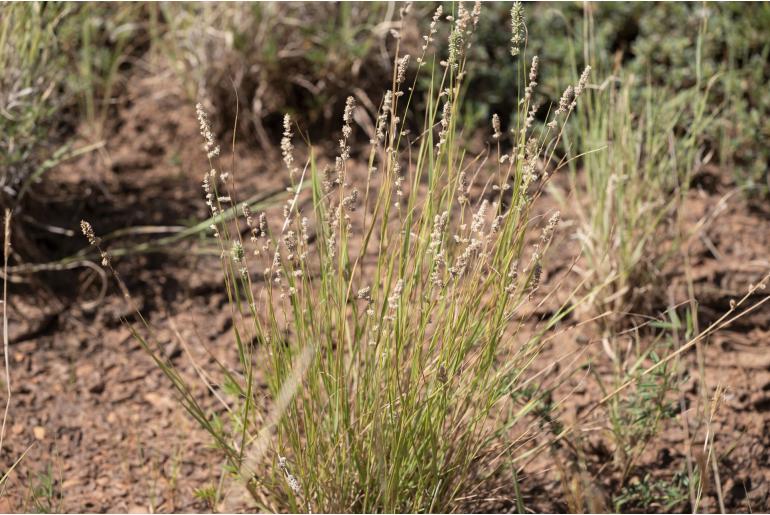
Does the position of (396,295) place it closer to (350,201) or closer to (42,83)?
(350,201)

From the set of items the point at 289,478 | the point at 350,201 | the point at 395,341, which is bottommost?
the point at 289,478

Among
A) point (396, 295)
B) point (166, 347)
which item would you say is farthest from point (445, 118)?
point (166, 347)

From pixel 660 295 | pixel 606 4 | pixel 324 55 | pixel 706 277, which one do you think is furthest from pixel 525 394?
pixel 606 4

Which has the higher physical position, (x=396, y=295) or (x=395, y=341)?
(x=396, y=295)

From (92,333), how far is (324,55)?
1.53m

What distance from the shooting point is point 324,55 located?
3916 mm

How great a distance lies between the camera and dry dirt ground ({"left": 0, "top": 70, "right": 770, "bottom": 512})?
8.92 ft

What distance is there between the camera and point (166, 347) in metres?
3.32

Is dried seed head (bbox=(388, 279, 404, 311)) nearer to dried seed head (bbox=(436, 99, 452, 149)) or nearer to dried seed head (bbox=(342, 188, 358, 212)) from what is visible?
dried seed head (bbox=(342, 188, 358, 212))

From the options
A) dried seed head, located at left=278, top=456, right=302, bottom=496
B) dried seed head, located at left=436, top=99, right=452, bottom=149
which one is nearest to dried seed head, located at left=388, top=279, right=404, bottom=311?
dried seed head, located at left=436, top=99, right=452, bottom=149

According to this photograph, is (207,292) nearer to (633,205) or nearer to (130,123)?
(130,123)

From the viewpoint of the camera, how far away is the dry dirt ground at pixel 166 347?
8.92ft

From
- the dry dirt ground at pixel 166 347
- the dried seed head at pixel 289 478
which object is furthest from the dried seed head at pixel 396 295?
the dry dirt ground at pixel 166 347

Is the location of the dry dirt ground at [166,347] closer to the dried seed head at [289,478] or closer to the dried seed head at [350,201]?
the dried seed head at [289,478]
